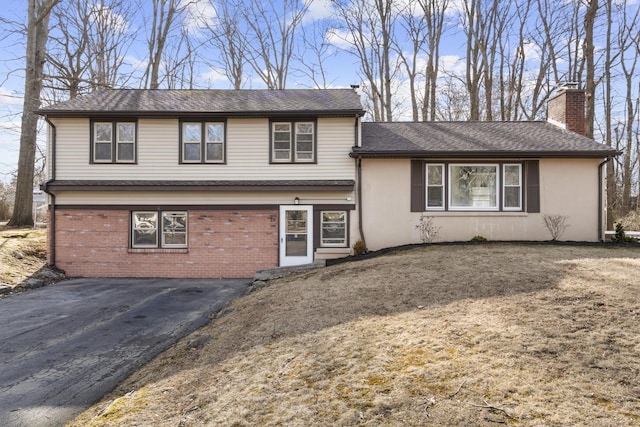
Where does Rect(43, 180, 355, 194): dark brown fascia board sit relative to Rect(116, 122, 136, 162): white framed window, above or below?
below

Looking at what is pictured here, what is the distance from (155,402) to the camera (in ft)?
13.0

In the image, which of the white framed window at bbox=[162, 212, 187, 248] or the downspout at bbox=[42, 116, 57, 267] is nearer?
the downspout at bbox=[42, 116, 57, 267]

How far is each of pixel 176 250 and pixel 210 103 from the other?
5.14 metres

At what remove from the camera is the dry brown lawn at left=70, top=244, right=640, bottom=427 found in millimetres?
3168

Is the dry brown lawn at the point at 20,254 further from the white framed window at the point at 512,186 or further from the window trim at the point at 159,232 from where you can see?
the white framed window at the point at 512,186

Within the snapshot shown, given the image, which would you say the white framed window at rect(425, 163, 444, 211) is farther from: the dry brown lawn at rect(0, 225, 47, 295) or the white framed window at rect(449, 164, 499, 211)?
the dry brown lawn at rect(0, 225, 47, 295)

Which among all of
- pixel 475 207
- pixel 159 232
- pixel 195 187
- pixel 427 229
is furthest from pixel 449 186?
pixel 159 232

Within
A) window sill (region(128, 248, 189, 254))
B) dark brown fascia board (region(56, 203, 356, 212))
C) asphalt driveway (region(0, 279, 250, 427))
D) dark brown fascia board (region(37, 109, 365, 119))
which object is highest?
dark brown fascia board (region(37, 109, 365, 119))

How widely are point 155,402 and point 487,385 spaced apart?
10.7ft

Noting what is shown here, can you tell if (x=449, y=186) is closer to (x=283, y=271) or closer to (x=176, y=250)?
(x=283, y=271)

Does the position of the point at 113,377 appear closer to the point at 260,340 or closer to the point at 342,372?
the point at 260,340

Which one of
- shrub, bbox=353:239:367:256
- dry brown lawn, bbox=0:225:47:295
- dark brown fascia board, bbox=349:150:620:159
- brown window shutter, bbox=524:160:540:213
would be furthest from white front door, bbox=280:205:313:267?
dry brown lawn, bbox=0:225:47:295

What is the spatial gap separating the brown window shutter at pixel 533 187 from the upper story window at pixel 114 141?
12.6 metres

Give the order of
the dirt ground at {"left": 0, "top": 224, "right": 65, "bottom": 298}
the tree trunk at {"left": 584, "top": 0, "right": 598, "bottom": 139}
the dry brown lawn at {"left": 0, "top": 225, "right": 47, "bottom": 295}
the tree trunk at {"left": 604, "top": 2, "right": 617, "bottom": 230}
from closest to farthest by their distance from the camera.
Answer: the dirt ground at {"left": 0, "top": 224, "right": 65, "bottom": 298} → the dry brown lawn at {"left": 0, "top": 225, "right": 47, "bottom": 295} → the tree trunk at {"left": 584, "top": 0, "right": 598, "bottom": 139} → the tree trunk at {"left": 604, "top": 2, "right": 617, "bottom": 230}
